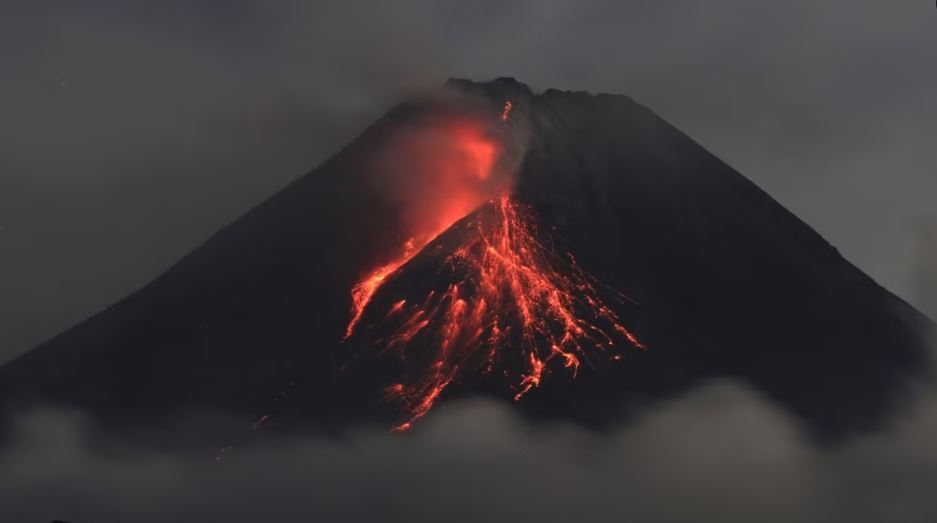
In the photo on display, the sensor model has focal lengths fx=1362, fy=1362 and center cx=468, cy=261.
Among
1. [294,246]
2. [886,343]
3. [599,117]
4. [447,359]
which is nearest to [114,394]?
[294,246]

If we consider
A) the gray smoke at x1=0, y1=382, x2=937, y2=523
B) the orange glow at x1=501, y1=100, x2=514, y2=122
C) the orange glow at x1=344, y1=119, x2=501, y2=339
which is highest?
the orange glow at x1=501, y1=100, x2=514, y2=122

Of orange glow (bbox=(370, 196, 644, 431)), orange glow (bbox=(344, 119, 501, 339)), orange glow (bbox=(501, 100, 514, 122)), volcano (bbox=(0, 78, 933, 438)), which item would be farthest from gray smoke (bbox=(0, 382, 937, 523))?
orange glow (bbox=(501, 100, 514, 122))

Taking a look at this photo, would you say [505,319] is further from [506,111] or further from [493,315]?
[506,111]

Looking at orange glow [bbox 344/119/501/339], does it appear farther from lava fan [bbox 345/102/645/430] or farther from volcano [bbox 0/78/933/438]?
lava fan [bbox 345/102/645/430]

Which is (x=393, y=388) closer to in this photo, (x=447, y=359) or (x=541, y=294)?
(x=447, y=359)

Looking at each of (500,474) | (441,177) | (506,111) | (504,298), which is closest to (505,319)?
(504,298)

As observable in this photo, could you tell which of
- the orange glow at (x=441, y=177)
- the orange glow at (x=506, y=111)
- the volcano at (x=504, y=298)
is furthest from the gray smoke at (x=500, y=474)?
the orange glow at (x=506, y=111)

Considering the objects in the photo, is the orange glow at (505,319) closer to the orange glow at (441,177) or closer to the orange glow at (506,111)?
the orange glow at (441,177)
